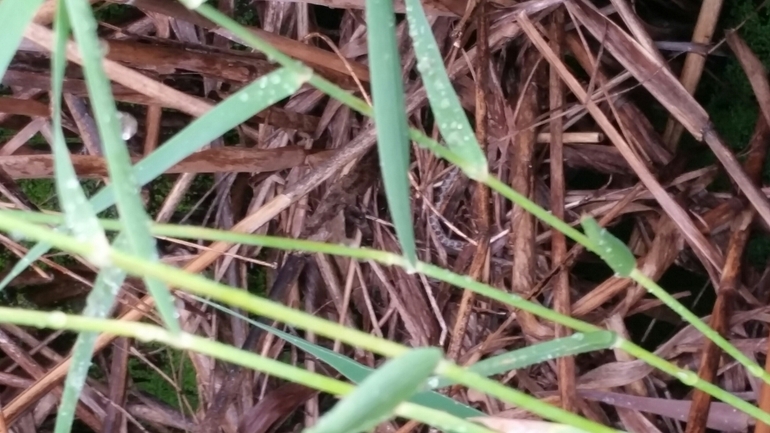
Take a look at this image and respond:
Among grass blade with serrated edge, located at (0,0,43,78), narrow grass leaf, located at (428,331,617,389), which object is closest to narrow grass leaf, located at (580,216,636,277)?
narrow grass leaf, located at (428,331,617,389)

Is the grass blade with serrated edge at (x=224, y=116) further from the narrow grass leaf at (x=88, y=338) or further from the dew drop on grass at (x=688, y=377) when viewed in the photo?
the dew drop on grass at (x=688, y=377)

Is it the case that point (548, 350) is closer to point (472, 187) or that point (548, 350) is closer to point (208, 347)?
point (208, 347)

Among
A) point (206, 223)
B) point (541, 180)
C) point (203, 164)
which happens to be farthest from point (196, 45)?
point (541, 180)

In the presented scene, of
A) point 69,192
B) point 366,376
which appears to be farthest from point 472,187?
point 69,192

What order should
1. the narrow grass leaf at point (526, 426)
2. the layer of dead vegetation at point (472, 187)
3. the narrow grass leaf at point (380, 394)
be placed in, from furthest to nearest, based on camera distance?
the layer of dead vegetation at point (472, 187)
the narrow grass leaf at point (526, 426)
the narrow grass leaf at point (380, 394)

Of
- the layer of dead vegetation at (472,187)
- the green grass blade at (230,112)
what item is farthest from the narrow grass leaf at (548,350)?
the layer of dead vegetation at (472,187)
